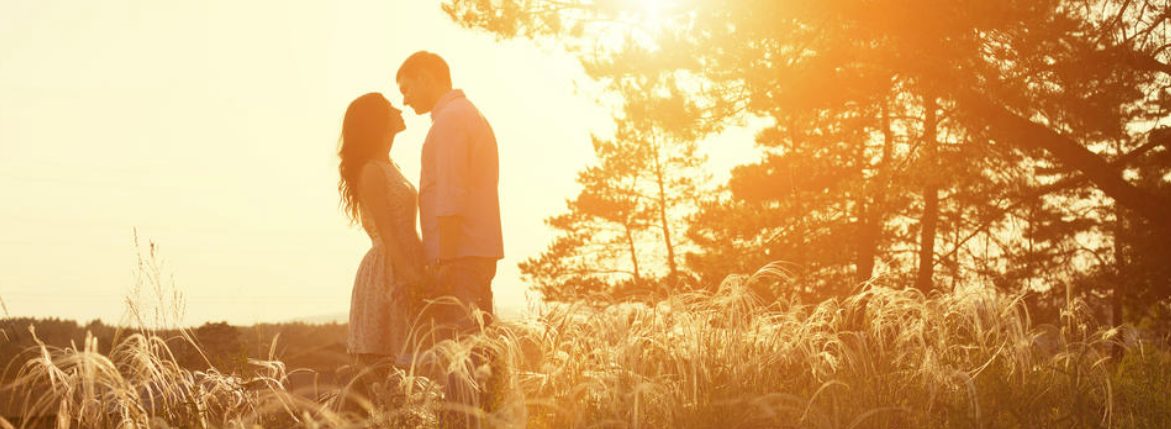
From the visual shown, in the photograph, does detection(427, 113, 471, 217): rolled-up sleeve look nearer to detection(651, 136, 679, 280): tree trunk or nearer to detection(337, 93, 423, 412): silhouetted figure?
detection(337, 93, 423, 412): silhouetted figure

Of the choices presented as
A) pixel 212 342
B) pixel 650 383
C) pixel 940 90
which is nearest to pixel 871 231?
pixel 940 90

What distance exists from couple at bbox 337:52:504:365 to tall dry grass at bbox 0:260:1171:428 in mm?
220

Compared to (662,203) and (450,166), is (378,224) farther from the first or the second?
(662,203)

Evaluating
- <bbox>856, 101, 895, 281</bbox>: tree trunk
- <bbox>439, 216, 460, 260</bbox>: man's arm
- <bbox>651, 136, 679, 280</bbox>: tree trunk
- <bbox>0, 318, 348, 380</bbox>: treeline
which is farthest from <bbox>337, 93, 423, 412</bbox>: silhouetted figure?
<bbox>651, 136, 679, 280</bbox>: tree trunk

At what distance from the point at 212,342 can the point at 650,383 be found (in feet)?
23.0

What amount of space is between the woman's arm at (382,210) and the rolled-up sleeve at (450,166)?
0.25 meters

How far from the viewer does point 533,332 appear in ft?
21.8

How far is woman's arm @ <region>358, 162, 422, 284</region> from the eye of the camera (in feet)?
17.5

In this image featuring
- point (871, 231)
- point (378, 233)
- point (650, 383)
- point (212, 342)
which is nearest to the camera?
point (650, 383)

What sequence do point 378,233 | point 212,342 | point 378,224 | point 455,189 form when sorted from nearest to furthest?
1. point 455,189
2. point 378,224
3. point 378,233
4. point 212,342

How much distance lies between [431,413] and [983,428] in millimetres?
2791

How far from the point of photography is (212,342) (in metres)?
11.0

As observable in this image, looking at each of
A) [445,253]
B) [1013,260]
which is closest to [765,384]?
[445,253]

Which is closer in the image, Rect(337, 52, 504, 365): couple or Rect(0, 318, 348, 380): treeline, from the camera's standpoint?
Rect(337, 52, 504, 365): couple
